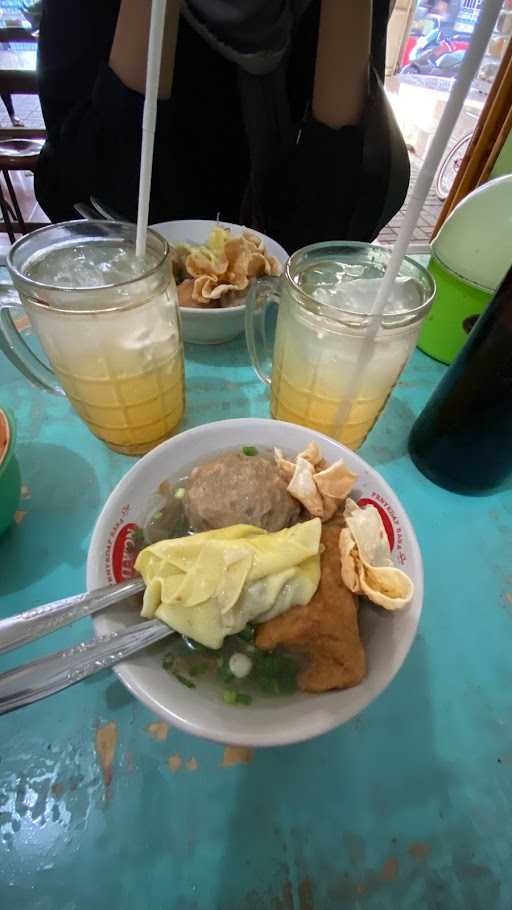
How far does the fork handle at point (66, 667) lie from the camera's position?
0.41m

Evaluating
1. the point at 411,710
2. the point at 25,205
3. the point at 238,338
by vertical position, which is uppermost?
the point at 238,338

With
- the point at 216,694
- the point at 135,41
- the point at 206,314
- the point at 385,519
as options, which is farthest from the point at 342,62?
the point at 216,694

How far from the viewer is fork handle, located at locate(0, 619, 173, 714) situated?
41cm

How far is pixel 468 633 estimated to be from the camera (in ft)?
2.04

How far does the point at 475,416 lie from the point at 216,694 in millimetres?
538

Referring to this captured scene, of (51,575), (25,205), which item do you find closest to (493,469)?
(51,575)

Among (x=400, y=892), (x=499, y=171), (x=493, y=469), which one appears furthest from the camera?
(x=499, y=171)

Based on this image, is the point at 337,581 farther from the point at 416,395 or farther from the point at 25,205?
the point at 25,205

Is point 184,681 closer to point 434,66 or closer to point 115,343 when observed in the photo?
point 115,343

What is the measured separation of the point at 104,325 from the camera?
0.59m

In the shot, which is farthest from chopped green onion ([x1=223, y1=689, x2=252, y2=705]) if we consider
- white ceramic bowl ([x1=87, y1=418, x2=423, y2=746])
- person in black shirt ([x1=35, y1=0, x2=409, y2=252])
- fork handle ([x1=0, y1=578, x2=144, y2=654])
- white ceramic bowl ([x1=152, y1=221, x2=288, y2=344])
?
person in black shirt ([x1=35, y1=0, x2=409, y2=252])

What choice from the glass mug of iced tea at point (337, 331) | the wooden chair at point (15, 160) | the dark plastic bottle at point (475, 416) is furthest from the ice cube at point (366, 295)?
the wooden chair at point (15, 160)

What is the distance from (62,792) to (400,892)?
373 millimetres

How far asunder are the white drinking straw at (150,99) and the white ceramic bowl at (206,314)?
0.83 ft
